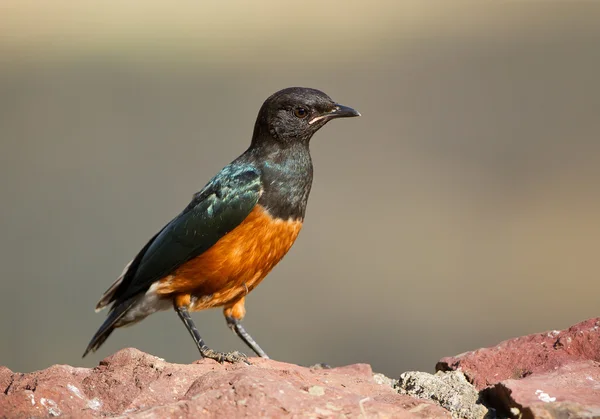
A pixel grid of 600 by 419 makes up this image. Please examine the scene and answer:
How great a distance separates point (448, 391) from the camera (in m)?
4.94

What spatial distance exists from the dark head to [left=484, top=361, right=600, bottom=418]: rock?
2754 millimetres

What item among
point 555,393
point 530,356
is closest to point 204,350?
point 530,356

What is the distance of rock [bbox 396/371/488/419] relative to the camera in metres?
4.68

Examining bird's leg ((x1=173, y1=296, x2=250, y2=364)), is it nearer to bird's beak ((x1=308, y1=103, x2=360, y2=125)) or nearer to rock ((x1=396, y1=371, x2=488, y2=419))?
rock ((x1=396, y1=371, x2=488, y2=419))

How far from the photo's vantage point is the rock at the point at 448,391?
468cm

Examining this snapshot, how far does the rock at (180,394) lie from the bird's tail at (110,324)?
6.14 feet

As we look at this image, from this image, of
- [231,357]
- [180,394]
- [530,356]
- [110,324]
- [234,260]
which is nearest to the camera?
[180,394]

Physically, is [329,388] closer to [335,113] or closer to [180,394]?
[180,394]

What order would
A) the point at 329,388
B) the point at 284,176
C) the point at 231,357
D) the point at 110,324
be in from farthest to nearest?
1. the point at 110,324
2. the point at 284,176
3. the point at 231,357
4. the point at 329,388

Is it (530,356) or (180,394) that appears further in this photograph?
(530,356)

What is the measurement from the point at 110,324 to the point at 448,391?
9.31ft

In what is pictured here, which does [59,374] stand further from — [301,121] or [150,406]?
[301,121]

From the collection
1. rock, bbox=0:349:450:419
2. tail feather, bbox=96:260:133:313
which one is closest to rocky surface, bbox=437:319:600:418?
rock, bbox=0:349:450:419

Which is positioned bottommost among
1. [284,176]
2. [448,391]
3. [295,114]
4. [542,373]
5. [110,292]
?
[448,391]
